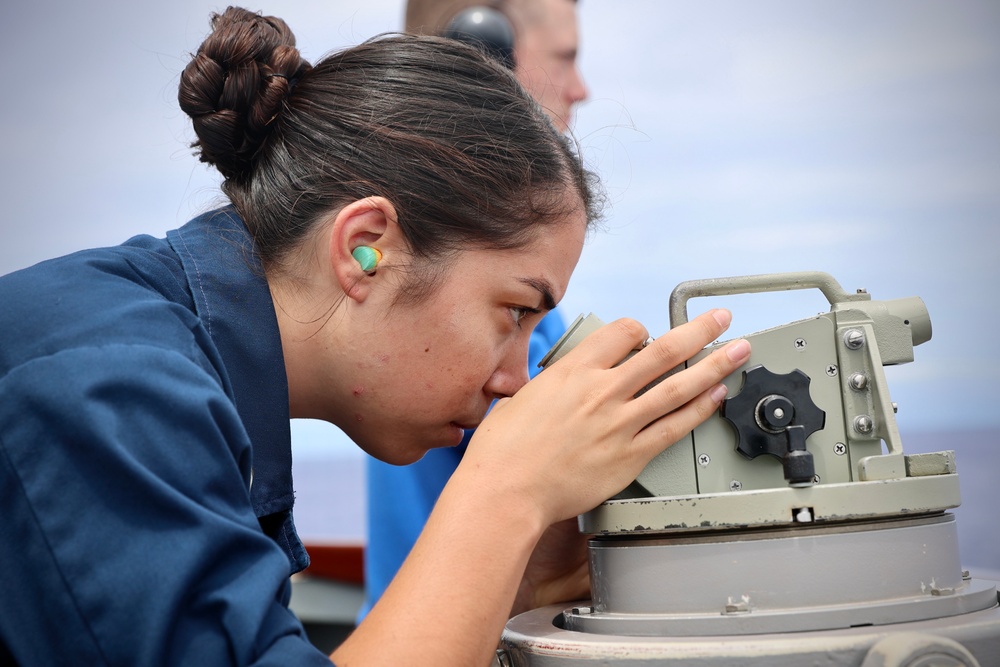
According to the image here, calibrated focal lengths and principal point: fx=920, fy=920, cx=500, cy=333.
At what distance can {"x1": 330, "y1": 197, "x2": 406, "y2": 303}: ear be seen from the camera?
1.04 m

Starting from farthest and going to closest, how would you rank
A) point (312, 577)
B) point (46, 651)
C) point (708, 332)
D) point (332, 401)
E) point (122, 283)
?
→ point (312, 577)
point (332, 401)
point (708, 332)
point (122, 283)
point (46, 651)

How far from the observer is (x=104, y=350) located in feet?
2.49

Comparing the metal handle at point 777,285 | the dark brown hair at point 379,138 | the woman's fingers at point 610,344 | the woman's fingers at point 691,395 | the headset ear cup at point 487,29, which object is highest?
the headset ear cup at point 487,29

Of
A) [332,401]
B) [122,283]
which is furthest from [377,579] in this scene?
[122,283]

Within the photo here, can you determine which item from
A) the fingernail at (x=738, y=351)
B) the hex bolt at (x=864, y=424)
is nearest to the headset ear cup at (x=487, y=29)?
the fingernail at (x=738, y=351)

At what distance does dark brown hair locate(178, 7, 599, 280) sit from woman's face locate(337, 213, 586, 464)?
35mm

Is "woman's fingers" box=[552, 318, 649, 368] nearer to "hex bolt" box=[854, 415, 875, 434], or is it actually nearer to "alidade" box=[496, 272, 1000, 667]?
"alidade" box=[496, 272, 1000, 667]

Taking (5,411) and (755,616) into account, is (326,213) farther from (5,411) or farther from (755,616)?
(755,616)

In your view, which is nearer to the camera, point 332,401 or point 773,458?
point 773,458

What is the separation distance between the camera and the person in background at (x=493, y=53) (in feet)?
5.23

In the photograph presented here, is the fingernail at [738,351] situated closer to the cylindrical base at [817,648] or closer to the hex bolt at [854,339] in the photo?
the hex bolt at [854,339]

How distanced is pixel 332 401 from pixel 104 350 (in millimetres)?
399

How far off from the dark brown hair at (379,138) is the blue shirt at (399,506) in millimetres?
576

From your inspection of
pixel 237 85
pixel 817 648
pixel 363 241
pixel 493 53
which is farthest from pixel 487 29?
pixel 817 648
